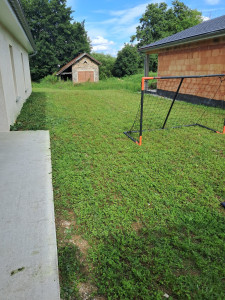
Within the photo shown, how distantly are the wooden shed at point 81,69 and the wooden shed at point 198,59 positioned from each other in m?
18.1

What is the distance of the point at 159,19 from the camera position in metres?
41.3

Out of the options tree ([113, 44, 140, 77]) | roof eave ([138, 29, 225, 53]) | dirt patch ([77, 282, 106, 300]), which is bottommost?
dirt patch ([77, 282, 106, 300])

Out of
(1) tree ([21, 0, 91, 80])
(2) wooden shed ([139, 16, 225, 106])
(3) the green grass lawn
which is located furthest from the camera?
(1) tree ([21, 0, 91, 80])

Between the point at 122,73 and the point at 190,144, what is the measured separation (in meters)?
33.9

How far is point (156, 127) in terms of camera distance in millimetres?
6125

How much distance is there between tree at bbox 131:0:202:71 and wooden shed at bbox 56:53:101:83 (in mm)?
16338

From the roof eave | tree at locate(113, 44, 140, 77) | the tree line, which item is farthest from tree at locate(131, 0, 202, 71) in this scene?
the roof eave

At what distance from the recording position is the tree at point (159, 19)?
133 feet

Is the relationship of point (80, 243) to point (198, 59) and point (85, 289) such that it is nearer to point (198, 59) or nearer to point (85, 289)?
point (85, 289)

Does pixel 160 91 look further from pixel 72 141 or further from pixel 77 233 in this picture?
pixel 77 233

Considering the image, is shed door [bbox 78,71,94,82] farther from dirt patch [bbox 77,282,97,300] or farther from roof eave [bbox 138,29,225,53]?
dirt patch [bbox 77,282,97,300]

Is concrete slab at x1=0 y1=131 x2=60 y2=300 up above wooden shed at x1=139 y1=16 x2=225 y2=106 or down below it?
below

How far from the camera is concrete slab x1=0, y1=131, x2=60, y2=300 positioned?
149 cm

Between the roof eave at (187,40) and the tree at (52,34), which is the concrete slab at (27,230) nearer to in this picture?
the roof eave at (187,40)
